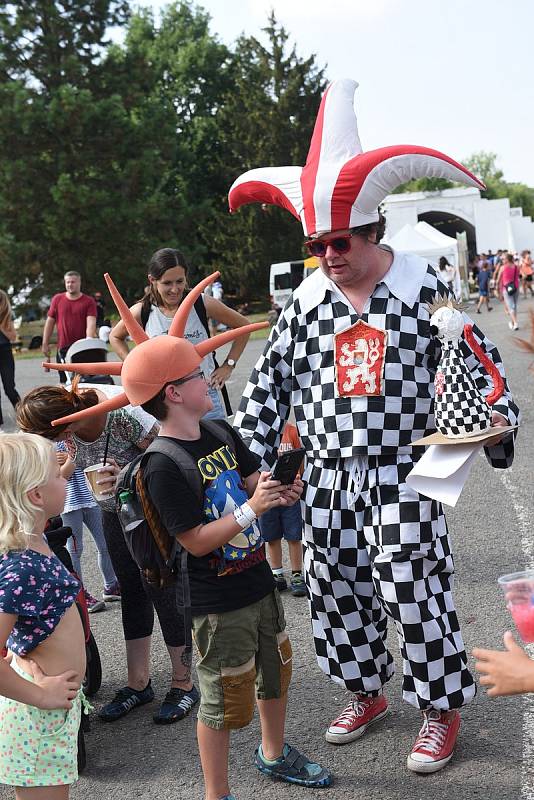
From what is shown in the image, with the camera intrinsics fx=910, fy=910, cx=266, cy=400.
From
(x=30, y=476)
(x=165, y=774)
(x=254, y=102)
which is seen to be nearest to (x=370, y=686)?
(x=165, y=774)

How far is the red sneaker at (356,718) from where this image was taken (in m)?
3.57

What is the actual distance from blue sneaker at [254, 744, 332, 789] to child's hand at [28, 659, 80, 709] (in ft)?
3.44

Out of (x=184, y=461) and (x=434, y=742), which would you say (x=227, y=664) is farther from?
(x=434, y=742)

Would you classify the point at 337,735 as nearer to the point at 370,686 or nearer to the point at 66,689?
the point at 370,686

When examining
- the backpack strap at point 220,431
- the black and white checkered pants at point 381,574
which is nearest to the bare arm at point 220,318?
the black and white checkered pants at point 381,574

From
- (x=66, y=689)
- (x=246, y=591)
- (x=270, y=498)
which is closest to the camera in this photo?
(x=66, y=689)

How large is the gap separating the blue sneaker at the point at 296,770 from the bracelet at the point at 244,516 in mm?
1023

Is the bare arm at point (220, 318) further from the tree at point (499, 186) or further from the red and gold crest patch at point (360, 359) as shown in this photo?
the tree at point (499, 186)

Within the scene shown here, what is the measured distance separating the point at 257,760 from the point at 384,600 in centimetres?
78

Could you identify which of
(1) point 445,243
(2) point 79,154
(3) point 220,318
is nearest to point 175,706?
(3) point 220,318

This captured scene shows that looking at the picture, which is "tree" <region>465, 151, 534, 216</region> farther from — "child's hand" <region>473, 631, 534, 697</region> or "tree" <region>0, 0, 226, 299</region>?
"child's hand" <region>473, 631, 534, 697</region>

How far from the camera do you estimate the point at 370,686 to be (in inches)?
141

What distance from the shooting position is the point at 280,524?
520 centimetres

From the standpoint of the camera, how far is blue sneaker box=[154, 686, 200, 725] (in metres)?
3.88
